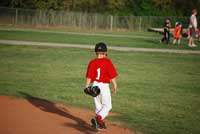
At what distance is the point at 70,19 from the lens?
56531 millimetres

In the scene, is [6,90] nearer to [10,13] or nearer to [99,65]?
[99,65]

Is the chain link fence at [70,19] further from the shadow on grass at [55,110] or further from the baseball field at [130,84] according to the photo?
the shadow on grass at [55,110]

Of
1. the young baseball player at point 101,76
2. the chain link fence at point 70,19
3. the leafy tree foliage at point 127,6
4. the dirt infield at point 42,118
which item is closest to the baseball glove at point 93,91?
the young baseball player at point 101,76

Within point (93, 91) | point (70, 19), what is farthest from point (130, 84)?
point (70, 19)

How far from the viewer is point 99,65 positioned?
9.41m

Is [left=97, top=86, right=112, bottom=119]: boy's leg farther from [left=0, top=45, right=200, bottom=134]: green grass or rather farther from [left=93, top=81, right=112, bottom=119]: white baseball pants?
[left=0, top=45, right=200, bottom=134]: green grass

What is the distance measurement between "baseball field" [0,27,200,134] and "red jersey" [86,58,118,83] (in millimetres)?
1280

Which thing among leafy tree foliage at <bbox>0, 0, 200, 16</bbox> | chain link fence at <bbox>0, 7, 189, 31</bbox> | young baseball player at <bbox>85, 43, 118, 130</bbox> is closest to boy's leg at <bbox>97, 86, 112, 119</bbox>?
young baseball player at <bbox>85, 43, 118, 130</bbox>

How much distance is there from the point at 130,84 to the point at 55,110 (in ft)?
15.6

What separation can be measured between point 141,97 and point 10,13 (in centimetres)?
4489

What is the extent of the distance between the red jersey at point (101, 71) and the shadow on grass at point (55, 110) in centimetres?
104

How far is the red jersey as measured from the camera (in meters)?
9.41

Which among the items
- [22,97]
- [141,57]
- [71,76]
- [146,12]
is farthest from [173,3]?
[22,97]

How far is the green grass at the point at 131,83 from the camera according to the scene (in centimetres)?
1100
